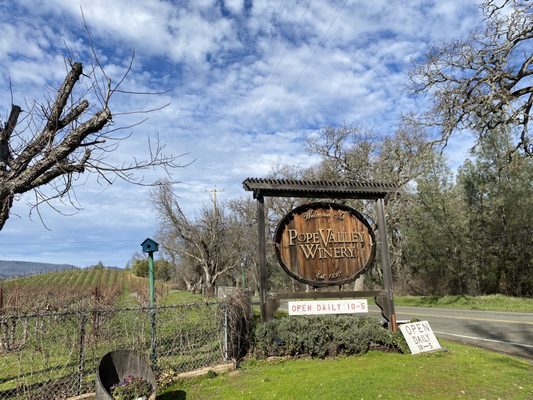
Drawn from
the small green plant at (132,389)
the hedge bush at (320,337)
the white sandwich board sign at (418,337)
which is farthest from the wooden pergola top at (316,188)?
the small green plant at (132,389)

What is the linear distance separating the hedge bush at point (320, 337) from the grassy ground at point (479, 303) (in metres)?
12.6

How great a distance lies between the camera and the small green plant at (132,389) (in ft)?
16.4

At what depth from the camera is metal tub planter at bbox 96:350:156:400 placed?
519 cm

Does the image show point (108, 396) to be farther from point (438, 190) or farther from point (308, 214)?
point (438, 190)

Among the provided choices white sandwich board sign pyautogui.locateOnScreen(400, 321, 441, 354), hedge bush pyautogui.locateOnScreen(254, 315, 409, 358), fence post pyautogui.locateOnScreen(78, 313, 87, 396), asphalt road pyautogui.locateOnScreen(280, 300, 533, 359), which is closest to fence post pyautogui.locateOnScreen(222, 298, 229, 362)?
hedge bush pyautogui.locateOnScreen(254, 315, 409, 358)

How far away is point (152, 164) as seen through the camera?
19.0ft

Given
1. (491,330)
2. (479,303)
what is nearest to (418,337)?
(491,330)

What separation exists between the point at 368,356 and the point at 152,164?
243 inches

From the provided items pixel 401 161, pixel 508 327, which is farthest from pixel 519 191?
pixel 508 327

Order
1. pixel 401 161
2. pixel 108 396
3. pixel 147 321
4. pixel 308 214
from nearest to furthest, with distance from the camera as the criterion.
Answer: pixel 108 396
pixel 147 321
pixel 308 214
pixel 401 161

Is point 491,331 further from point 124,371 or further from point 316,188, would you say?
point 124,371

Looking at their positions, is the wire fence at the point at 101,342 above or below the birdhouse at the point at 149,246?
below

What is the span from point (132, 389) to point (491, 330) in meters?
11.4

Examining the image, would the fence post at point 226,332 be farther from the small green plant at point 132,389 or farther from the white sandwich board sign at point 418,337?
the white sandwich board sign at point 418,337
